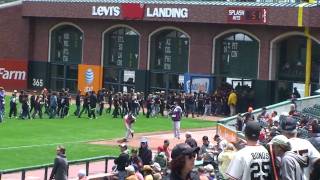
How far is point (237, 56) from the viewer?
48000 millimetres

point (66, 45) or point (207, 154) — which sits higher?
point (66, 45)

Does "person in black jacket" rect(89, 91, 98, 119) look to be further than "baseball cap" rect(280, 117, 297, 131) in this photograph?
Yes

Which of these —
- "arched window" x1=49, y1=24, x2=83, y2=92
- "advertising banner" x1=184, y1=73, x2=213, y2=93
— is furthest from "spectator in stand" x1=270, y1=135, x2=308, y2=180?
"arched window" x1=49, y1=24, x2=83, y2=92

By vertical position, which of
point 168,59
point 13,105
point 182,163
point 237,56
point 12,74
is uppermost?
point 237,56

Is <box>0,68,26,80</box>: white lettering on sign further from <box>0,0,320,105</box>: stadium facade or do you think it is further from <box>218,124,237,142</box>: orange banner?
<box>218,124,237,142</box>: orange banner

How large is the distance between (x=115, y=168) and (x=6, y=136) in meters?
13.9

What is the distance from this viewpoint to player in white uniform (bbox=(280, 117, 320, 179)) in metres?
8.50

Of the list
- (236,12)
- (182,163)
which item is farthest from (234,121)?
(182,163)

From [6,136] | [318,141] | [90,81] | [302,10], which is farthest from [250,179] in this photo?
[90,81]

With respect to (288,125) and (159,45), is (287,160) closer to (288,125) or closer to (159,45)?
(288,125)

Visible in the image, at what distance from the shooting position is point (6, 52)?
57.7 meters

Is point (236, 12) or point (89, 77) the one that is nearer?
point (236, 12)

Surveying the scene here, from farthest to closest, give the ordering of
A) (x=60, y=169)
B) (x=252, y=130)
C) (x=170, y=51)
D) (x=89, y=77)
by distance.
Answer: (x=89, y=77) < (x=170, y=51) < (x=60, y=169) < (x=252, y=130)

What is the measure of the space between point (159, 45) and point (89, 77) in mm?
5618
